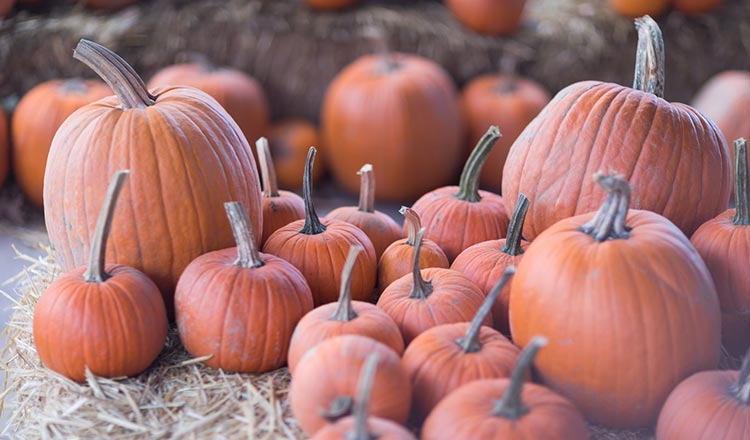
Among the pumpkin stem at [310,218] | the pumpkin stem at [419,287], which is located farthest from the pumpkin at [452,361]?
the pumpkin stem at [310,218]

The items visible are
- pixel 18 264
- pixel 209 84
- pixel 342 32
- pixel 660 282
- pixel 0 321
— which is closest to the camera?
pixel 660 282

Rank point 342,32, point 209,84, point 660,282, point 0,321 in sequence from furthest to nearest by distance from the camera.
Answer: point 342,32 < point 209,84 < point 0,321 < point 660,282

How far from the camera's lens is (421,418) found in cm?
141

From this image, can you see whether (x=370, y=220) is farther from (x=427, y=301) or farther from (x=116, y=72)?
(x=116, y=72)

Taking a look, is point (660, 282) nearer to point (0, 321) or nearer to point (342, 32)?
point (0, 321)

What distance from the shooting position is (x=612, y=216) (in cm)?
143

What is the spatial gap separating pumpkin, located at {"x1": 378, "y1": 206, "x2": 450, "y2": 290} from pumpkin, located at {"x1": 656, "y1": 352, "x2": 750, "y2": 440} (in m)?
0.65

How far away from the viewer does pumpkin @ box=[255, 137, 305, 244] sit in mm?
2043

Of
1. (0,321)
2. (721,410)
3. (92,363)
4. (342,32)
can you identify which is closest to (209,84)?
(342,32)

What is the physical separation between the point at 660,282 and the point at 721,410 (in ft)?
0.81

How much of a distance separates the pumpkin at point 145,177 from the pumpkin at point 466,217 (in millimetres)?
542

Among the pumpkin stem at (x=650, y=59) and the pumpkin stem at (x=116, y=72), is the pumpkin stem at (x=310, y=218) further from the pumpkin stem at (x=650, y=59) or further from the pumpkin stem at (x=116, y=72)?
the pumpkin stem at (x=650, y=59)

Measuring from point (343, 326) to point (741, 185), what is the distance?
0.95 m

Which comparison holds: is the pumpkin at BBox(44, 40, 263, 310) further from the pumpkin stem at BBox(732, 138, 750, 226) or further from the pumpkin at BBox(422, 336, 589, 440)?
the pumpkin stem at BBox(732, 138, 750, 226)
